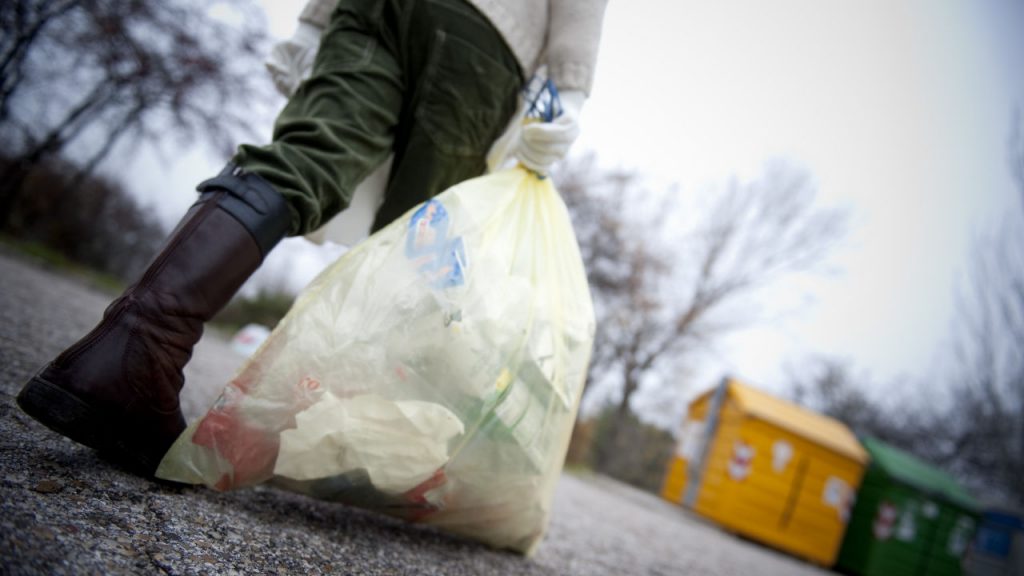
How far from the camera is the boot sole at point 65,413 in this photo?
637 mm

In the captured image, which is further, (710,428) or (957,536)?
(710,428)

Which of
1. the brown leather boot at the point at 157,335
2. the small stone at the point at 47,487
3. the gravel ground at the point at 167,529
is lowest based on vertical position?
the gravel ground at the point at 167,529

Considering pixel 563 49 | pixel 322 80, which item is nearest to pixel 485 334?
pixel 322 80

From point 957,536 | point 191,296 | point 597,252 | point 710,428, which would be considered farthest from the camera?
point 597,252

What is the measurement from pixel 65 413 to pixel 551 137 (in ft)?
2.90

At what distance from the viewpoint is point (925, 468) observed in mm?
6355

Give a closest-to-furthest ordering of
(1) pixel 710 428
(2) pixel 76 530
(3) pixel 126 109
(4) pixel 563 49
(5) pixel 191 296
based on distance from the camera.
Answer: (2) pixel 76 530 → (5) pixel 191 296 → (4) pixel 563 49 → (1) pixel 710 428 → (3) pixel 126 109

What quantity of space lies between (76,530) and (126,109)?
8.82m

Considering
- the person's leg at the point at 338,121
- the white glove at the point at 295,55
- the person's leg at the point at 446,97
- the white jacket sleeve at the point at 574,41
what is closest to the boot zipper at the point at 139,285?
the person's leg at the point at 338,121

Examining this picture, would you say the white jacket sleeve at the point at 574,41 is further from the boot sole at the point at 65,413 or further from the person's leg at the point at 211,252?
the boot sole at the point at 65,413

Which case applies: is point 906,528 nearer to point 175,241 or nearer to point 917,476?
point 917,476

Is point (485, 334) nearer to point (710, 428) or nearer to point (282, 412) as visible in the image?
point (282, 412)

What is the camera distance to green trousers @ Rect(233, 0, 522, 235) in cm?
87

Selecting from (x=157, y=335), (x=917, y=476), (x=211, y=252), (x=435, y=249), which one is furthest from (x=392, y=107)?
(x=917, y=476)
